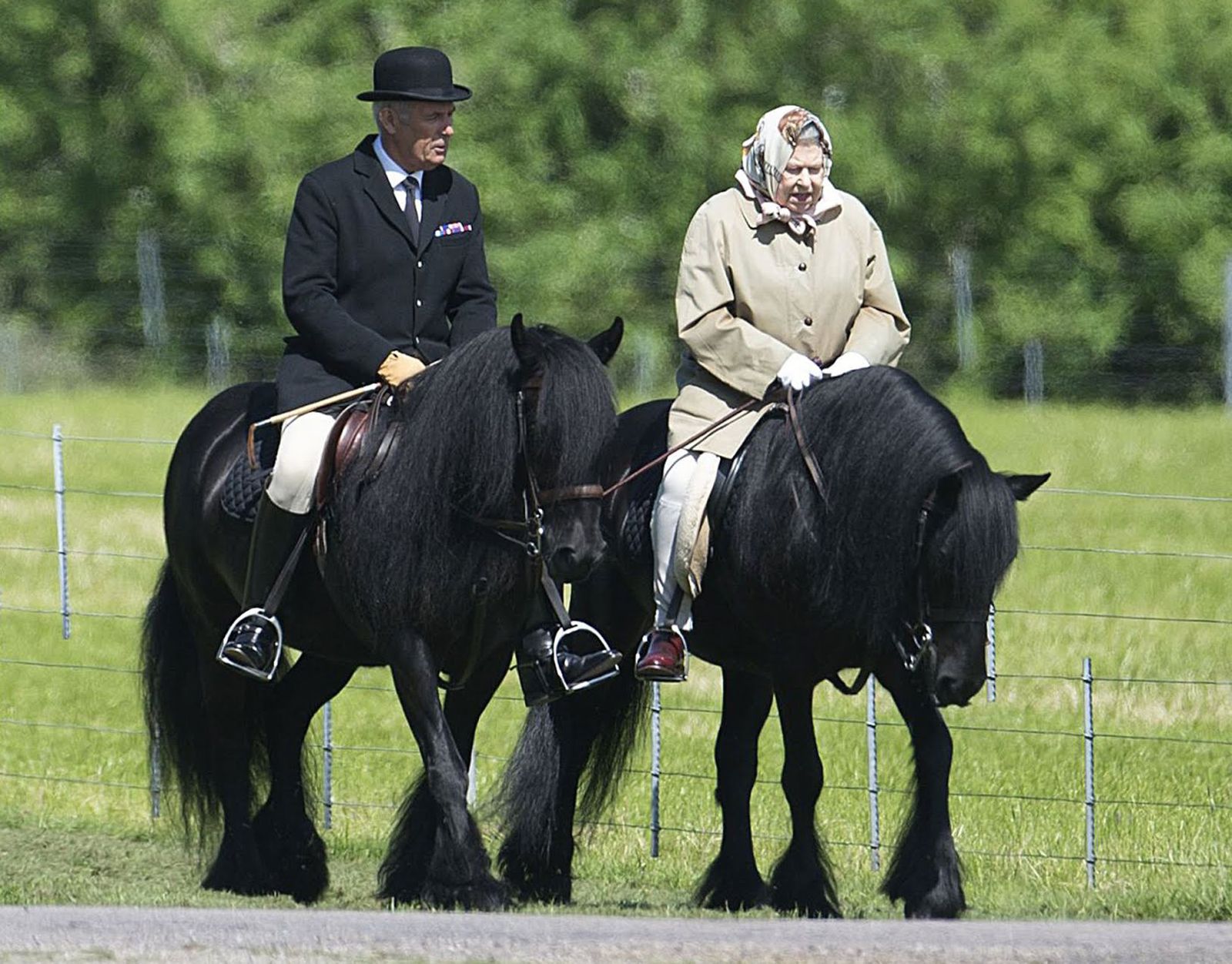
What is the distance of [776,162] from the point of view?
26.5 ft

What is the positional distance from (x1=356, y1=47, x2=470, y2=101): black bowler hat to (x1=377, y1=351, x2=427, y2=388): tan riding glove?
89 cm

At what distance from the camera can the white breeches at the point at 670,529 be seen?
803 centimetres

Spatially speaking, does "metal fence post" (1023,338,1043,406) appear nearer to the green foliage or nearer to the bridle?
the green foliage

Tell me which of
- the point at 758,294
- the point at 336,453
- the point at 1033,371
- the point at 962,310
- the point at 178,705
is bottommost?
the point at 178,705

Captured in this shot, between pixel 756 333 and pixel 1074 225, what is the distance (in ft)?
85.0

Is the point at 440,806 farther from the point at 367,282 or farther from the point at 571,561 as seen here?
the point at 367,282

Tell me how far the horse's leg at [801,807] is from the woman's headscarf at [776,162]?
5.26ft

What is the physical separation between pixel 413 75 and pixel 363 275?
72 cm

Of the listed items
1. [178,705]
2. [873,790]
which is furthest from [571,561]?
[873,790]

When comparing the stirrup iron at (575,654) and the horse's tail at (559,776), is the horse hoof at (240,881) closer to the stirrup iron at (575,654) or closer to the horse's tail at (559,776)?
the horse's tail at (559,776)

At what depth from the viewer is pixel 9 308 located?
1291 inches

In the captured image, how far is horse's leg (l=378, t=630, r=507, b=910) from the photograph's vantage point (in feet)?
24.8

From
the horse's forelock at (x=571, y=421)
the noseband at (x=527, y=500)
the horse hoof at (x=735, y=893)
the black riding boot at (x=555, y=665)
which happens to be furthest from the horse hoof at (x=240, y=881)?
the horse's forelock at (x=571, y=421)

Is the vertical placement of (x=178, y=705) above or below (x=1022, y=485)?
below
